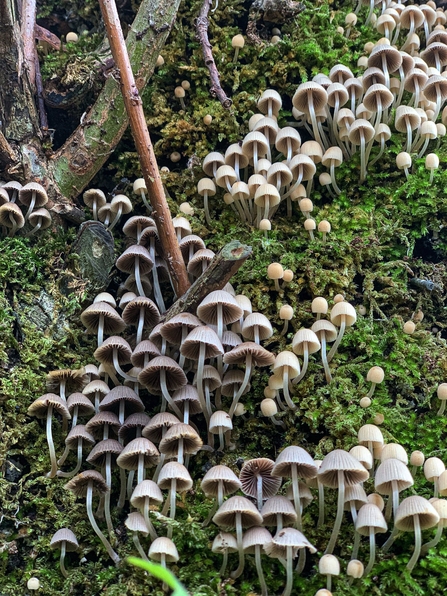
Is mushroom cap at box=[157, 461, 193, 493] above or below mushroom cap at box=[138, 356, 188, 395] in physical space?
below

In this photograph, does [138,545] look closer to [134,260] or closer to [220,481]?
[220,481]


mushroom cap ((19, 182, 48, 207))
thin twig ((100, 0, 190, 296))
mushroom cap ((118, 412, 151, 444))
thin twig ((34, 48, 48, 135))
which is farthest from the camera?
thin twig ((34, 48, 48, 135))

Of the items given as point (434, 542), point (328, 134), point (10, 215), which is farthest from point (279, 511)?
point (328, 134)

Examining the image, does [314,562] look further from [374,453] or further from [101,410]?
[101,410]

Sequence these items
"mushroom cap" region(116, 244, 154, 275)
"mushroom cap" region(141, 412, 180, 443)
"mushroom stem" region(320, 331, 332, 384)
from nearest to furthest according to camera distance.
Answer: "mushroom cap" region(141, 412, 180, 443) → "mushroom stem" region(320, 331, 332, 384) → "mushroom cap" region(116, 244, 154, 275)

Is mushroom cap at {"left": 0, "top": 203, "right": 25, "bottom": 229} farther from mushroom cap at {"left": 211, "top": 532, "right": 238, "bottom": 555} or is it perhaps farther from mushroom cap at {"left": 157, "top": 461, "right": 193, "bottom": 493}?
mushroom cap at {"left": 211, "top": 532, "right": 238, "bottom": 555}

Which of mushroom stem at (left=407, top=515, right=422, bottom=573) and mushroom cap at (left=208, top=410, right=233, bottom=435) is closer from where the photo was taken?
mushroom stem at (left=407, top=515, right=422, bottom=573)

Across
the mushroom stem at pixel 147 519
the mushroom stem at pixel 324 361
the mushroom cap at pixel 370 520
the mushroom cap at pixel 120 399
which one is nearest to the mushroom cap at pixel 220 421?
the mushroom cap at pixel 120 399

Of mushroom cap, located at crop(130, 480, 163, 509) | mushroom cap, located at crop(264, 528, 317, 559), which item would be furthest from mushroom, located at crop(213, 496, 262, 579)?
mushroom cap, located at crop(130, 480, 163, 509)

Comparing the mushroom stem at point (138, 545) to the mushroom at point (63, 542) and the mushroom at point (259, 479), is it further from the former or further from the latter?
the mushroom at point (259, 479)
